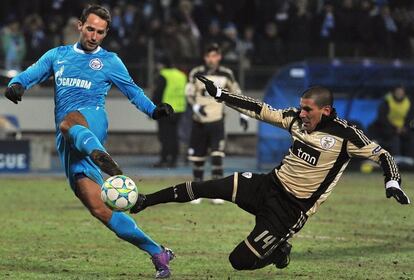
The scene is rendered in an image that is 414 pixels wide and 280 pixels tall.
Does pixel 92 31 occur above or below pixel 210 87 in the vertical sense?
above

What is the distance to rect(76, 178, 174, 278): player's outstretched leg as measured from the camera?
912 cm

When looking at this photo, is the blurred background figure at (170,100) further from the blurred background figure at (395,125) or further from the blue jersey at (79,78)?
the blue jersey at (79,78)

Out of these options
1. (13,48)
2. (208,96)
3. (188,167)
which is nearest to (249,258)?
(208,96)

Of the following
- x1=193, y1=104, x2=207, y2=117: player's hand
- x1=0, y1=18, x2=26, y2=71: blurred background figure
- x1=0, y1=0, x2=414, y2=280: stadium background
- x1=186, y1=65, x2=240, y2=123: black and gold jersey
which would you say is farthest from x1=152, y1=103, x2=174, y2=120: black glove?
x1=0, y1=18, x2=26, y2=71: blurred background figure

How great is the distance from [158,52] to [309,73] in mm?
4051

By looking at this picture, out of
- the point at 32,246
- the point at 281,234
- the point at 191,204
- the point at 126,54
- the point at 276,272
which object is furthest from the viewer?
the point at 126,54

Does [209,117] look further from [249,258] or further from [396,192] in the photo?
[396,192]

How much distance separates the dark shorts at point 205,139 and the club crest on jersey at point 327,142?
7570mm

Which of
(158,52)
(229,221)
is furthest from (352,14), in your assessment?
(229,221)

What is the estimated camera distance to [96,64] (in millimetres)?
9320

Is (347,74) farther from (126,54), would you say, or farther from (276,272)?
(276,272)

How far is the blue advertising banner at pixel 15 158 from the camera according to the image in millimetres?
21844

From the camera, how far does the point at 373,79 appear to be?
79.2 ft

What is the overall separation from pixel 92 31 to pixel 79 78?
0.41m
